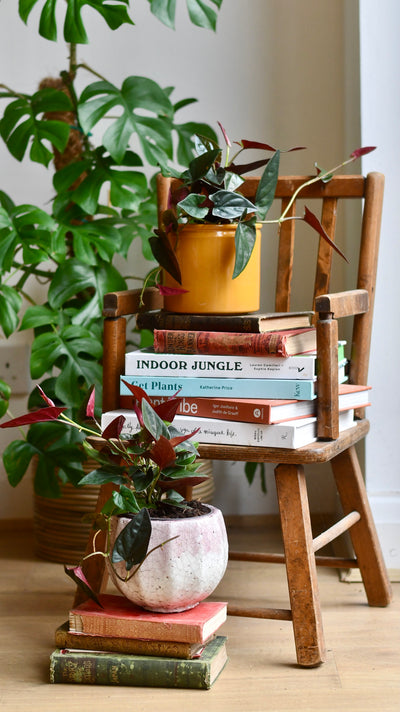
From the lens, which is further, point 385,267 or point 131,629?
point 385,267

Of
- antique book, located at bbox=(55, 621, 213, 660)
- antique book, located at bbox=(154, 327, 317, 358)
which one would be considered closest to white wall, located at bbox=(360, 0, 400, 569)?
antique book, located at bbox=(154, 327, 317, 358)

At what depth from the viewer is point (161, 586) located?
3.67ft

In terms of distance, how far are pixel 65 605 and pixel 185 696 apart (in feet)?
1.45

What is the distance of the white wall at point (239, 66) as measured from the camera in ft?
6.36

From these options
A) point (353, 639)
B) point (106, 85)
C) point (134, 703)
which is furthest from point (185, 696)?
point (106, 85)

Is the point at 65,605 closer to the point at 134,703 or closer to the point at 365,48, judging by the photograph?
the point at 134,703

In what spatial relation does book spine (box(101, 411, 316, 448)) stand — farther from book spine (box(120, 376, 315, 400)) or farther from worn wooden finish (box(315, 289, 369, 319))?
worn wooden finish (box(315, 289, 369, 319))

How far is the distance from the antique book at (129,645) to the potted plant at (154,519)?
0.05m

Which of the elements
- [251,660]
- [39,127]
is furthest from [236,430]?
[39,127]

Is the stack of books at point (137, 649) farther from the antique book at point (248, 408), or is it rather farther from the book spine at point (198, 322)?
the book spine at point (198, 322)

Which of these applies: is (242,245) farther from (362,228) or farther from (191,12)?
(191,12)

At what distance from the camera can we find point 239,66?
196 centimetres

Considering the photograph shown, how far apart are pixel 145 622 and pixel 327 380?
42 cm

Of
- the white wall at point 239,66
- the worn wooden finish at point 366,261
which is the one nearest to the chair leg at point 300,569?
the worn wooden finish at point 366,261
